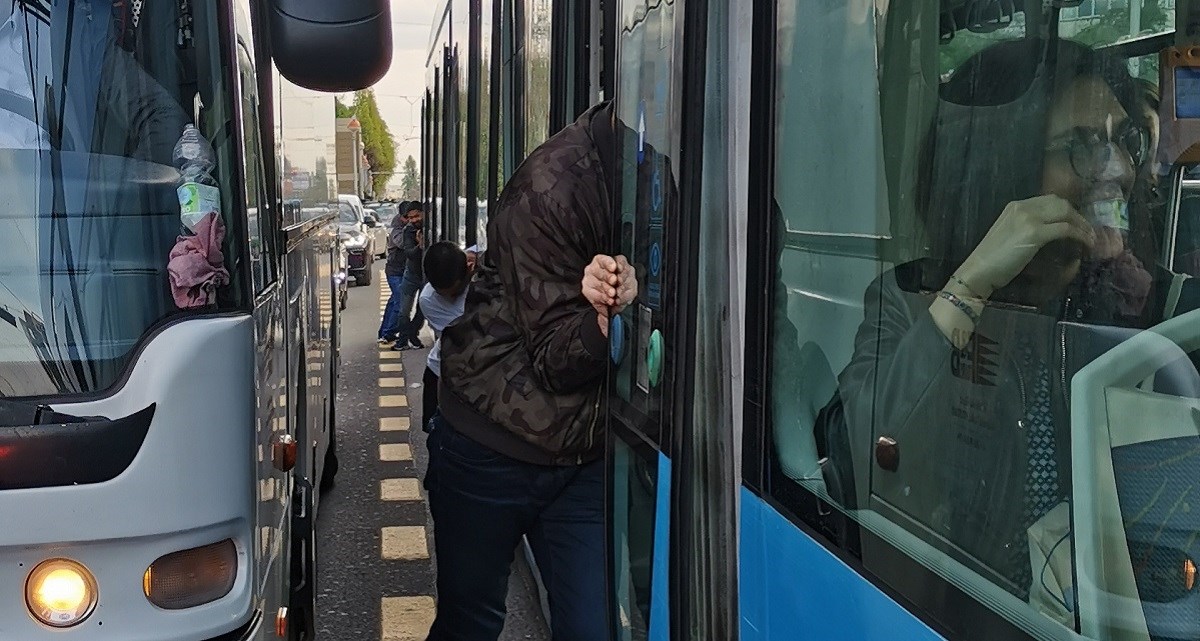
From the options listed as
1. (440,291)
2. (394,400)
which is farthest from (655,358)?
(394,400)

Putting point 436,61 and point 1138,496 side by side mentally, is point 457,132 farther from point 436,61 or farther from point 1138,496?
point 1138,496

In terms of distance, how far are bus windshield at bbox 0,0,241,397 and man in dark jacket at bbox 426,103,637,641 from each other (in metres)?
0.68

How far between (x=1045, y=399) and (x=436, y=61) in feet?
36.5

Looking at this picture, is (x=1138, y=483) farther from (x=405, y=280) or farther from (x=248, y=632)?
(x=405, y=280)

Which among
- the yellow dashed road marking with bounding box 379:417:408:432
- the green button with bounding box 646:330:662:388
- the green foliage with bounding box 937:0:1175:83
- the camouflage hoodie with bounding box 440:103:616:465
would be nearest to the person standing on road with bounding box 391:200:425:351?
the yellow dashed road marking with bounding box 379:417:408:432

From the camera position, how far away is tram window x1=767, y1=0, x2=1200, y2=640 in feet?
3.65

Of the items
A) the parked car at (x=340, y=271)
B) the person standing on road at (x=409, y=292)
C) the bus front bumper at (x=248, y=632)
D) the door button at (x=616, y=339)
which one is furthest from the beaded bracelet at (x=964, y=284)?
the person standing on road at (x=409, y=292)

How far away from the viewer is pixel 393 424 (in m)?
9.57

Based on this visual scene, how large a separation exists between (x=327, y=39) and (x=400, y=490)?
522cm

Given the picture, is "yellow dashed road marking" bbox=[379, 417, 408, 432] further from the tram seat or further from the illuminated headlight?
the tram seat

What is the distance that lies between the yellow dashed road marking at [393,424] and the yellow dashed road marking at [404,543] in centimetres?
270

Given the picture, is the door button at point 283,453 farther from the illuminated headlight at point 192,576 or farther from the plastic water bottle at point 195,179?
the plastic water bottle at point 195,179

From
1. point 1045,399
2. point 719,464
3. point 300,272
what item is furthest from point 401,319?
point 1045,399

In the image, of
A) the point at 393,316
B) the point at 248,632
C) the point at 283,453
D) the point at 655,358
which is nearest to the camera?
the point at 655,358
